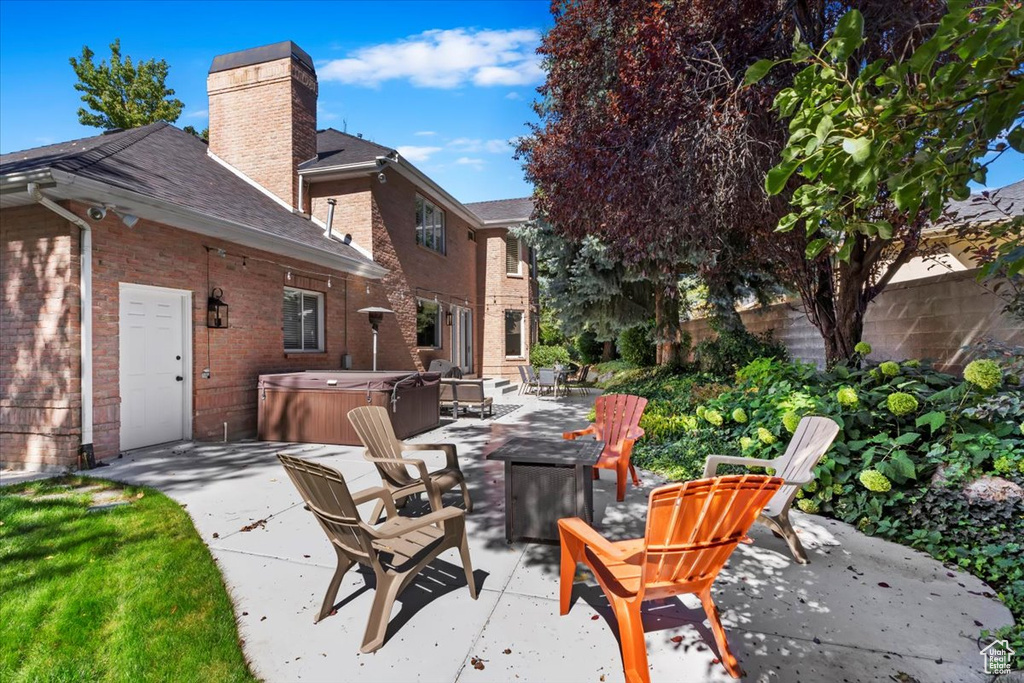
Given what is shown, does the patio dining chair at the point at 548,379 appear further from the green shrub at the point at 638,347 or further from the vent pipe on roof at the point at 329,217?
the vent pipe on roof at the point at 329,217

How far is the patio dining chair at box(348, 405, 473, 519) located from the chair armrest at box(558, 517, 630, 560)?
1.46 meters

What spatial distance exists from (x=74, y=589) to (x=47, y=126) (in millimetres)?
23460

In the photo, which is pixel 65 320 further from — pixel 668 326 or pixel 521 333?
pixel 521 333

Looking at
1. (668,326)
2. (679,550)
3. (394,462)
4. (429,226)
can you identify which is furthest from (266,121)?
(679,550)

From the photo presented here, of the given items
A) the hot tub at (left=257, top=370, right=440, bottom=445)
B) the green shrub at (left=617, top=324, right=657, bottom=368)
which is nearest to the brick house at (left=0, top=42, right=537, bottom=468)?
the hot tub at (left=257, top=370, right=440, bottom=445)

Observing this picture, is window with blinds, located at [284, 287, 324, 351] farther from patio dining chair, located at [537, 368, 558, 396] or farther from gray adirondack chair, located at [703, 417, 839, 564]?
gray adirondack chair, located at [703, 417, 839, 564]

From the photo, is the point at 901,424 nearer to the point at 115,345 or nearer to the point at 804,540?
the point at 804,540

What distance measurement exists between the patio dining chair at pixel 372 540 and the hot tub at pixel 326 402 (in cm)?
461

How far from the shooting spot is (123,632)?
2.67 m

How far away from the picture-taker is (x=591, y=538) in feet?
8.57

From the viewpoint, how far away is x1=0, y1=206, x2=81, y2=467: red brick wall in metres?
5.87

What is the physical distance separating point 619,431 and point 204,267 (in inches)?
276

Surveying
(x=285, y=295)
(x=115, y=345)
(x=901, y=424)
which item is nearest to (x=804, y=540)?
(x=901, y=424)

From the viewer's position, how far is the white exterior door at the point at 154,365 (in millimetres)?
6566
